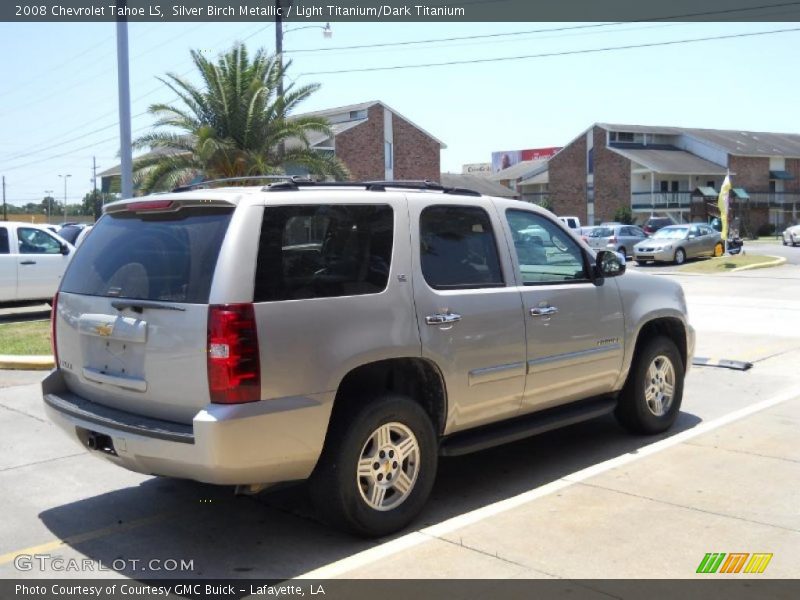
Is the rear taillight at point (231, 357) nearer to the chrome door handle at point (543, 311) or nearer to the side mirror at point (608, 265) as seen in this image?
the chrome door handle at point (543, 311)

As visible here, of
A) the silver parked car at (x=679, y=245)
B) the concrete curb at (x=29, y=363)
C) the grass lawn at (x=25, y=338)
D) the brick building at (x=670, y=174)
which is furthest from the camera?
the brick building at (x=670, y=174)

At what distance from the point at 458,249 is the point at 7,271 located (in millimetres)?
12370

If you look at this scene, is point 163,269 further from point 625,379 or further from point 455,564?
point 625,379

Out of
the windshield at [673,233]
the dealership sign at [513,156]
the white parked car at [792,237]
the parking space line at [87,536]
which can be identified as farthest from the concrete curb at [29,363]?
the dealership sign at [513,156]

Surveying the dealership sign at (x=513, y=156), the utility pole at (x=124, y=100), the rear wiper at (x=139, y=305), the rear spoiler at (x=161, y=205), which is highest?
the dealership sign at (x=513, y=156)

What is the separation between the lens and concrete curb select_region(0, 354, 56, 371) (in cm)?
1009

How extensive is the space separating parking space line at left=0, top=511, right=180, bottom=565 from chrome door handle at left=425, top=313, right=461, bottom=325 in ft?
6.52

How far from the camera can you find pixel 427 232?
512 centimetres

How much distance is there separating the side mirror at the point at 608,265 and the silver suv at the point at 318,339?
0.36 metres

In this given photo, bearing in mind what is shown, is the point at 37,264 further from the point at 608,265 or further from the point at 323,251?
the point at 323,251

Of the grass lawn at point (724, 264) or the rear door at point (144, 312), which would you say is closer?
the rear door at point (144, 312)

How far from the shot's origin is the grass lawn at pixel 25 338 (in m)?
11.0

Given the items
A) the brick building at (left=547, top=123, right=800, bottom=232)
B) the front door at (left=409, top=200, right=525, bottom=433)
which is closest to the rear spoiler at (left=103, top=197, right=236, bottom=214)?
the front door at (left=409, top=200, right=525, bottom=433)

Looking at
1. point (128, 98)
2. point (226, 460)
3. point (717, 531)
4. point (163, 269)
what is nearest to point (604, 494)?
point (717, 531)
